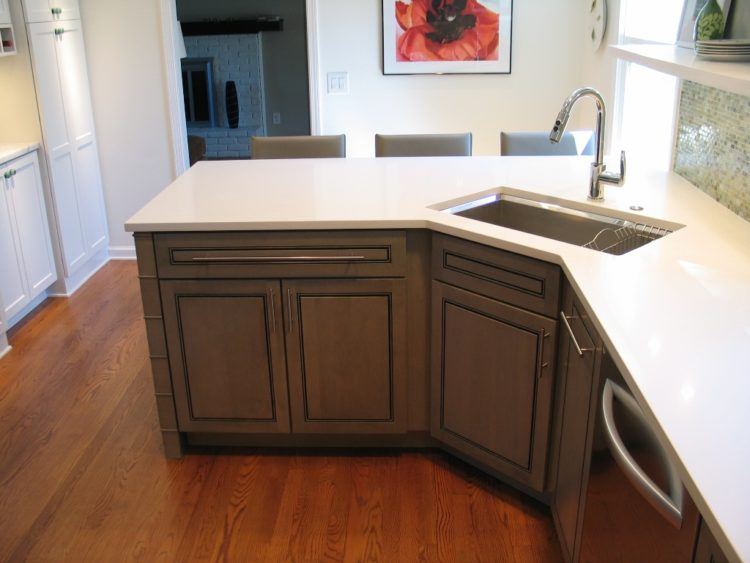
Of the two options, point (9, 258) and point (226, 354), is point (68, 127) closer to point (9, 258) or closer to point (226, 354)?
point (9, 258)

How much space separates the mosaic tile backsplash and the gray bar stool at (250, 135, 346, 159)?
4.88ft

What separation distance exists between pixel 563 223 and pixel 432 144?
1119 mm

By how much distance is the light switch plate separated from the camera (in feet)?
16.4

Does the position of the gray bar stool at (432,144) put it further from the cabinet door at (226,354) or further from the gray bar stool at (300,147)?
the cabinet door at (226,354)

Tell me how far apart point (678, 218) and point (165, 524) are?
1854 mm

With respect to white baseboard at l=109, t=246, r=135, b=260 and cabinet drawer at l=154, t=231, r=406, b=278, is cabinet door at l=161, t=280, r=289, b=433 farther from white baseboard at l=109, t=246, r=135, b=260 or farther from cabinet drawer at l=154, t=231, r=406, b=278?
white baseboard at l=109, t=246, r=135, b=260

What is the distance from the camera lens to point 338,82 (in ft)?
16.5

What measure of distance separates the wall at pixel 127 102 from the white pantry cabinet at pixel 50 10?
135 millimetres

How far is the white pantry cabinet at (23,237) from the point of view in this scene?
12.2 feet

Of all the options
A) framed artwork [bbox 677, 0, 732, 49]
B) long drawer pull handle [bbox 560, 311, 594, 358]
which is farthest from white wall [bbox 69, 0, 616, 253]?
long drawer pull handle [bbox 560, 311, 594, 358]

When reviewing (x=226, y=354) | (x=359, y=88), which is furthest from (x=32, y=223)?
(x=359, y=88)

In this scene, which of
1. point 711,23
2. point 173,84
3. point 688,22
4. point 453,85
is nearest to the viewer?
point 711,23

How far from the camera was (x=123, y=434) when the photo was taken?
2.98 metres

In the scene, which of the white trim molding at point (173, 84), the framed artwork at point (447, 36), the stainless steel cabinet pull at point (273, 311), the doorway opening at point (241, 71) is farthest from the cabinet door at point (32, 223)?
the doorway opening at point (241, 71)
